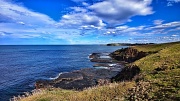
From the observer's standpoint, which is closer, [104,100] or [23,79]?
[104,100]

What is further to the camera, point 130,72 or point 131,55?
point 131,55

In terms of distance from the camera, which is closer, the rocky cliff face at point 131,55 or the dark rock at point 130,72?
the dark rock at point 130,72

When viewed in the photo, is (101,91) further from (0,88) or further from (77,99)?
(0,88)

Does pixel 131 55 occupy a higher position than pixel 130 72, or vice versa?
pixel 130 72

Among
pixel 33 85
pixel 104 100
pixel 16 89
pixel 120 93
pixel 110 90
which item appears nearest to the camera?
pixel 104 100

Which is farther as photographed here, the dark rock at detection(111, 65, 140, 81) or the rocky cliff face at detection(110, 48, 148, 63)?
the rocky cliff face at detection(110, 48, 148, 63)

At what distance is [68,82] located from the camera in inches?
1571

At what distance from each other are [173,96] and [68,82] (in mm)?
31117

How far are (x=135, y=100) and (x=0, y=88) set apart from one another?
112ft

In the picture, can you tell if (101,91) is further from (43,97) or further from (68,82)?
(68,82)

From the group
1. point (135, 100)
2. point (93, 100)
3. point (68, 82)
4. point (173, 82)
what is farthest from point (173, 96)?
point (68, 82)

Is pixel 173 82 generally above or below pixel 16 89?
above

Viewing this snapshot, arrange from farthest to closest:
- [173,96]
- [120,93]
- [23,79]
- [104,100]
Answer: [23,79], [120,93], [104,100], [173,96]

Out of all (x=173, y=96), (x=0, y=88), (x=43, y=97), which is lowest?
(x=0, y=88)
